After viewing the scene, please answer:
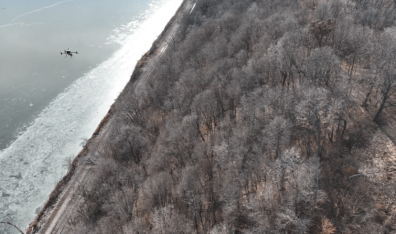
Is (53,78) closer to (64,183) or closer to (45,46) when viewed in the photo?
(45,46)

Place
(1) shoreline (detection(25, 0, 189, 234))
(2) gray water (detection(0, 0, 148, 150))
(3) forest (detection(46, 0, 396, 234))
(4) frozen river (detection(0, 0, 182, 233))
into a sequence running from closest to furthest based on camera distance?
(3) forest (detection(46, 0, 396, 234)), (1) shoreline (detection(25, 0, 189, 234)), (4) frozen river (detection(0, 0, 182, 233)), (2) gray water (detection(0, 0, 148, 150))

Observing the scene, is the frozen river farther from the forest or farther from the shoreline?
the forest

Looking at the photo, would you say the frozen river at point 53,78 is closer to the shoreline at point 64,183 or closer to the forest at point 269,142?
the shoreline at point 64,183

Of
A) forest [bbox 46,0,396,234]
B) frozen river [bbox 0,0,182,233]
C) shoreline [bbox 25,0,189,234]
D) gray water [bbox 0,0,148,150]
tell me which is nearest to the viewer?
forest [bbox 46,0,396,234]

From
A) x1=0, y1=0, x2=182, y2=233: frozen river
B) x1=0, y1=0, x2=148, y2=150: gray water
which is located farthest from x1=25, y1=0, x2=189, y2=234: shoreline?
x1=0, y1=0, x2=148, y2=150: gray water

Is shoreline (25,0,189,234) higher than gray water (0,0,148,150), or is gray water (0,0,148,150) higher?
gray water (0,0,148,150)
